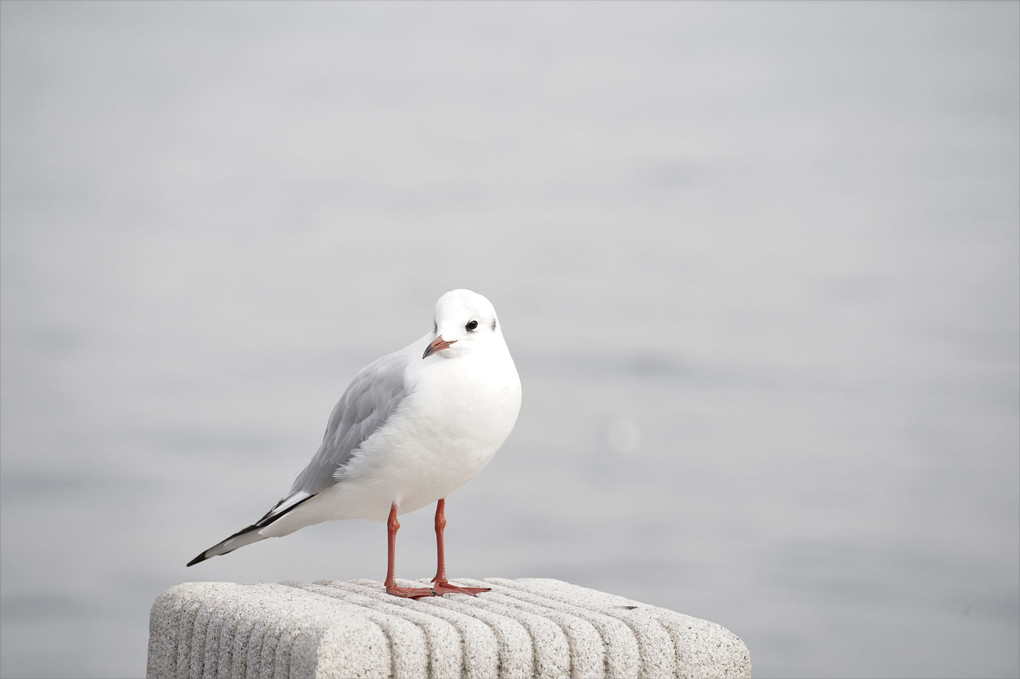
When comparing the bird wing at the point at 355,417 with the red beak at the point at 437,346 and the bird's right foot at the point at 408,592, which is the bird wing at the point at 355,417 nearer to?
the red beak at the point at 437,346

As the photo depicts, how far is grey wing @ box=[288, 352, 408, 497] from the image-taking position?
290 cm

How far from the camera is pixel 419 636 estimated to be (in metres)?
2.50

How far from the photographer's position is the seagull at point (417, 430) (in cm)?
282

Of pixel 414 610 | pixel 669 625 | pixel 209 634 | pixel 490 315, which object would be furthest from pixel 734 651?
pixel 209 634

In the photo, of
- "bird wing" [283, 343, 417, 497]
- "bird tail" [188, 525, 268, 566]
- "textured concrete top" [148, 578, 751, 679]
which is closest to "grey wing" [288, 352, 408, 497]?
"bird wing" [283, 343, 417, 497]

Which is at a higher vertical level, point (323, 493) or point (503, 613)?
point (323, 493)

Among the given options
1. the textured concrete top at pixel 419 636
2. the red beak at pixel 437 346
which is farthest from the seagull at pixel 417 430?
the textured concrete top at pixel 419 636

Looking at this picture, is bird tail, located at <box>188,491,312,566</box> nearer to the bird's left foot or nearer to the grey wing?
the grey wing

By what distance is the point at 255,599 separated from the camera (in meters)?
2.80

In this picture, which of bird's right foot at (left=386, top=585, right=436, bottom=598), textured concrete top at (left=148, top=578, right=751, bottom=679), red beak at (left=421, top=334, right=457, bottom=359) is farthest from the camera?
bird's right foot at (left=386, top=585, right=436, bottom=598)

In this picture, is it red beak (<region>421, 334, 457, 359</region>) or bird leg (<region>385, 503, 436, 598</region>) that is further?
bird leg (<region>385, 503, 436, 598</region>)

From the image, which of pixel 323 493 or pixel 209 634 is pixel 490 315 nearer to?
pixel 323 493

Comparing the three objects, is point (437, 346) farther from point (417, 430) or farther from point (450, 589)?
point (450, 589)

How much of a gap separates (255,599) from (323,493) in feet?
1.05
